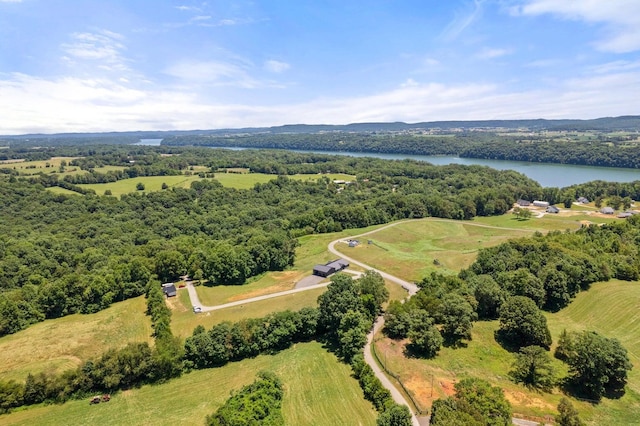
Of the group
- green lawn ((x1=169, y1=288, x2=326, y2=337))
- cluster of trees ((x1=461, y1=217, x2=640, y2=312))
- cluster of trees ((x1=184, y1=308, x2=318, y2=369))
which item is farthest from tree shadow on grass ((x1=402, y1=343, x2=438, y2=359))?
green lawn ((x1=169, y1=288, x2=326, y2=337))

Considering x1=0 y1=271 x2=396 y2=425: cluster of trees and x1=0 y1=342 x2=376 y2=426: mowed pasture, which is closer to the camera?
x1=0 y1=342 x2=376 y2=426: mowed pasture

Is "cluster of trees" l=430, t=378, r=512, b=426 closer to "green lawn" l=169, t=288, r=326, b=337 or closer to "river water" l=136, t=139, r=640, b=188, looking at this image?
"green lawn" l=169, t=288, r=326, b=337

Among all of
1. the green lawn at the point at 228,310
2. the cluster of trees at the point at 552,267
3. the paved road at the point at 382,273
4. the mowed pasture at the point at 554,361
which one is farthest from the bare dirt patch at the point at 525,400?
the green lawn at the point at 228,310

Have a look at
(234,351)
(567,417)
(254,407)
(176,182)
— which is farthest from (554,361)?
(176,182)

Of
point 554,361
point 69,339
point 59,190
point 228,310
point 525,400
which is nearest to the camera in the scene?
point 525,400

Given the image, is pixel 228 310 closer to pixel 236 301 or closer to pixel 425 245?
pixel 236 301

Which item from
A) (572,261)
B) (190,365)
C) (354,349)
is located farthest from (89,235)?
(572,261)

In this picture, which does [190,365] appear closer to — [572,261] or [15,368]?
[15,368]
